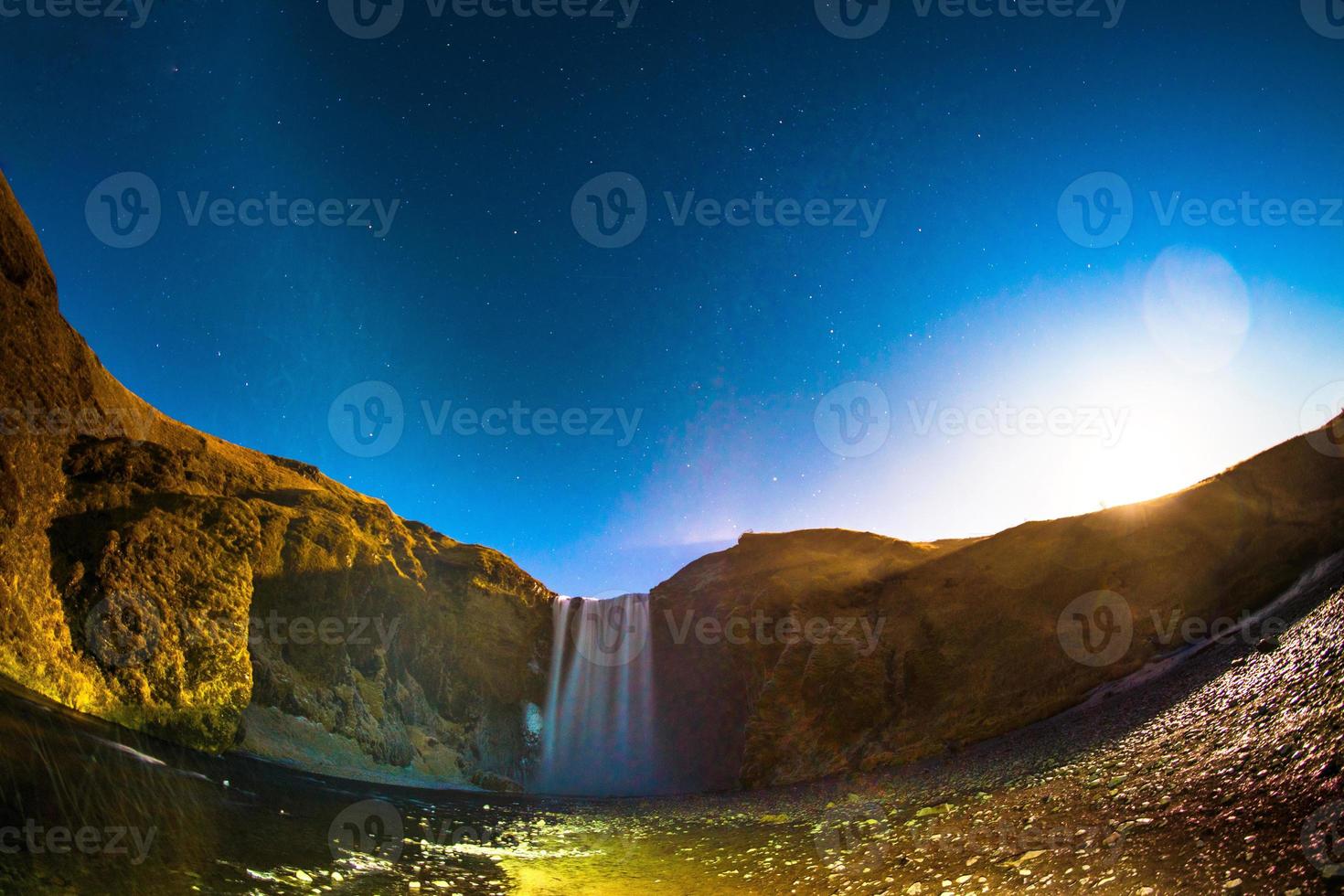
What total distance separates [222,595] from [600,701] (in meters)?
31.1

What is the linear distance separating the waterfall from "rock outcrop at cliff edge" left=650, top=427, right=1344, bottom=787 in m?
7.59

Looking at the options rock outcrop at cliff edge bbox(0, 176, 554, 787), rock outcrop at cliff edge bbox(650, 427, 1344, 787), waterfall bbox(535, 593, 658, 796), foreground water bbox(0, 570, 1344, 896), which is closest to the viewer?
foreground water bbox(0, 570, 1344, 896)

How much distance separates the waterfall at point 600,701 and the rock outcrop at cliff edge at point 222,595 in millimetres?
3038

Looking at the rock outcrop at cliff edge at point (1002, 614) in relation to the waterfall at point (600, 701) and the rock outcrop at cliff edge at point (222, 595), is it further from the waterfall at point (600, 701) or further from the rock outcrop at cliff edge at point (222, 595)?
the rock outcrop at cliff edge at point (222, 595)

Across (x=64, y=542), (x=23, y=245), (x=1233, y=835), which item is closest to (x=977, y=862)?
(x=1233, y=835)

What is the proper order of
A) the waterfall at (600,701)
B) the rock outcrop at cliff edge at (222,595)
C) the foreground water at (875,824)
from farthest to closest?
1. the waterfall at (600,701)
2. the rock outcrop at cliff edge at (222,595)
3. the foreground water at (875,824)

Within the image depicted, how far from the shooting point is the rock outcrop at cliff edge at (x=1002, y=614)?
21.1 meters

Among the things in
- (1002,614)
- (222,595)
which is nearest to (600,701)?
(222,595)

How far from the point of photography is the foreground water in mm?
7121

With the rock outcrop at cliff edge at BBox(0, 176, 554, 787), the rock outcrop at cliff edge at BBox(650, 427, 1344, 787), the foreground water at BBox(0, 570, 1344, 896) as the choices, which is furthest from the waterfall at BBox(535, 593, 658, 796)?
the foreground water at BBox(0, 570, 1344, 896)

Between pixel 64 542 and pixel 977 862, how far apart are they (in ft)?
107

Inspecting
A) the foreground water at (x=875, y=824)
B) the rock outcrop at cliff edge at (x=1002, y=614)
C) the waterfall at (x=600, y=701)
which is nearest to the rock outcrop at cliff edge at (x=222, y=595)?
the waterfall at (x=600, y=701)

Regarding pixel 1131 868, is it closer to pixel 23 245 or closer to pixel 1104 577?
pixel 1104 577

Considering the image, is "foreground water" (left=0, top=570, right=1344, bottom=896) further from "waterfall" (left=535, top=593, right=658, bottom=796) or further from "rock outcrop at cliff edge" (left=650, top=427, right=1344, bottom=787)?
"waterfall" (left=535, top=593, right=658, bottom=796)
